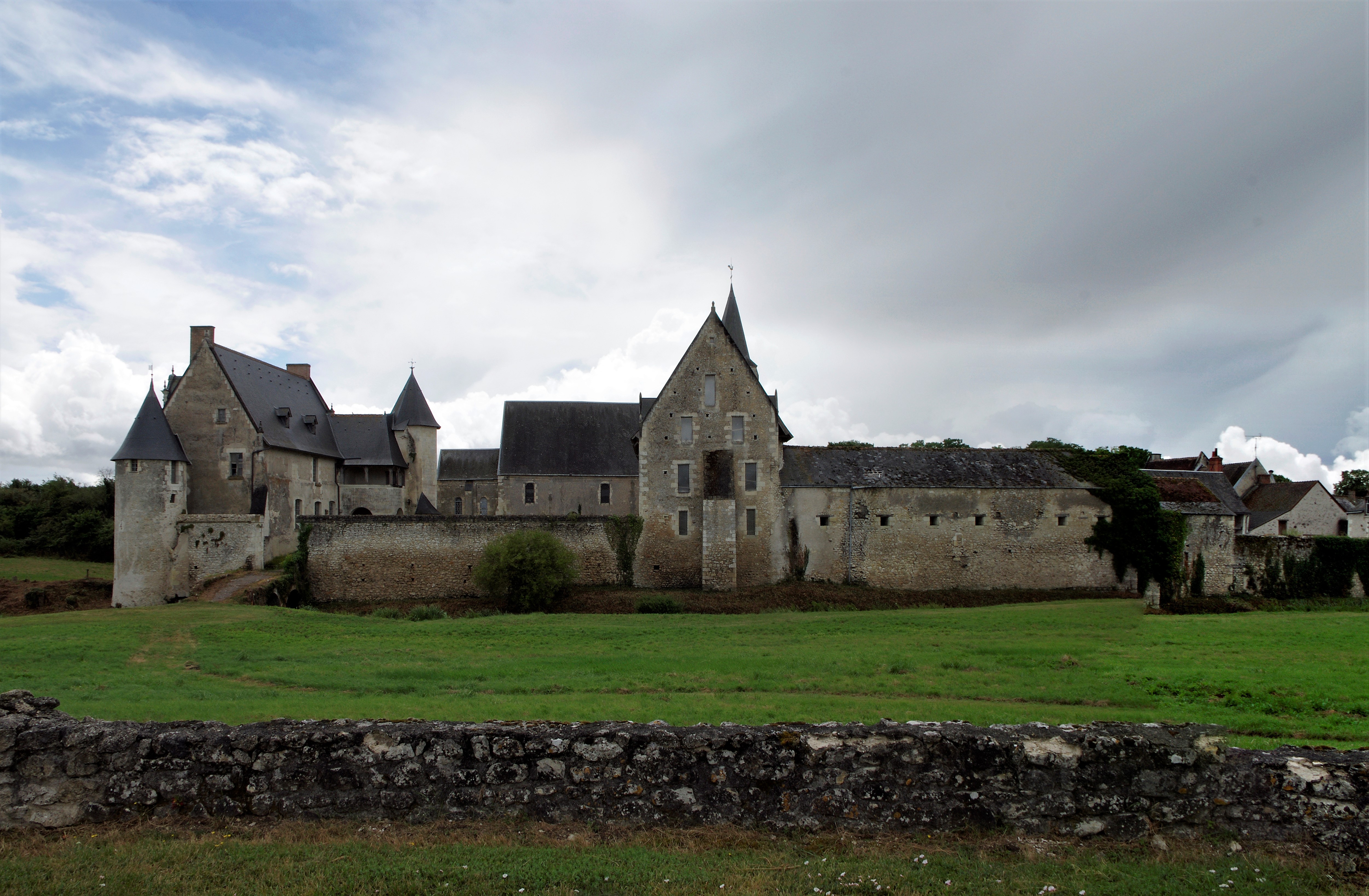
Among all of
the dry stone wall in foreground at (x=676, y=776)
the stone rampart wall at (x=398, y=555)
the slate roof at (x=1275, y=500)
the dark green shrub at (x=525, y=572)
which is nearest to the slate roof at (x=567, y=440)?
the stone rampart wall at (x=398, y=555)

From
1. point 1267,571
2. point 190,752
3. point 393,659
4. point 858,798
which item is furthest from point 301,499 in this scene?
point 1267,571

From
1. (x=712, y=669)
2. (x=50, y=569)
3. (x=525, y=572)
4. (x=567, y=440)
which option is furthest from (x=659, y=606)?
(x=50, y=569)

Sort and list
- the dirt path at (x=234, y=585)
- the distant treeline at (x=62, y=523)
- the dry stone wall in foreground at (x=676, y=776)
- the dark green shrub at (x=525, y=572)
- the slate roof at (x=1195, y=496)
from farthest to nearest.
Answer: the distant treeline at (x=62, y=523), the slate roof at (x=1195, y=496), the dark green shrub at (x=525, y=572), the dirt path at (x=234, y=585), the dry stone wall in foreground at (x=676, y=776)

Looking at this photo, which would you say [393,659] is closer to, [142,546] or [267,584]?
[267,584]

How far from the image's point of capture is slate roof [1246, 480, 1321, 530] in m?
52.4

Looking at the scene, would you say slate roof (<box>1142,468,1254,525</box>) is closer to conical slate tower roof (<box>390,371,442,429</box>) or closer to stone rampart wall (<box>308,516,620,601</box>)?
stone rampart wall (<box>308,516,620,601</box>)

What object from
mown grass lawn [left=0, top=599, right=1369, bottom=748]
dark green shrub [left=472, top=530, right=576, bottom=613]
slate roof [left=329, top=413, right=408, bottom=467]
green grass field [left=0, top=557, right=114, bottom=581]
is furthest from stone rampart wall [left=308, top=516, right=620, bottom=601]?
green grass field [left=0, top=557, right=114, bottom=581]

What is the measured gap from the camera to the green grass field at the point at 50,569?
42.6 metres

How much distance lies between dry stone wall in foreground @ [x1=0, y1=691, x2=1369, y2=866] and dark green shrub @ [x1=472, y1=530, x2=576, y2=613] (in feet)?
78.5

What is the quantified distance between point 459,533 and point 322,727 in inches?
1100

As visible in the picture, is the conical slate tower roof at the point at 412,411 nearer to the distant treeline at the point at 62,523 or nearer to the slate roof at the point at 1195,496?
the distant treeline at the point at 62,523

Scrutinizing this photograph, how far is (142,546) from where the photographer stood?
32.5 m

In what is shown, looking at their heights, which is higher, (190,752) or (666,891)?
(190,752)

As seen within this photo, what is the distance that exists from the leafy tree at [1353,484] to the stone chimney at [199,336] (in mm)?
101997
